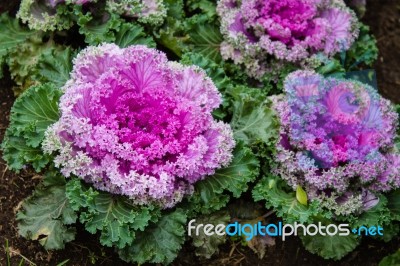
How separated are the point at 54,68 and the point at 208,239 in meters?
1.67

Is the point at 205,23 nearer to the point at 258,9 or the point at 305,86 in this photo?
the point at 258,9

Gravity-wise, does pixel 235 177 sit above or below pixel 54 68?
below

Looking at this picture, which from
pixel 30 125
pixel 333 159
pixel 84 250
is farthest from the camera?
pixel 333 159

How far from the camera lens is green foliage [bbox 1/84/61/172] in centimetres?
403

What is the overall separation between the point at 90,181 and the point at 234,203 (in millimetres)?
1221

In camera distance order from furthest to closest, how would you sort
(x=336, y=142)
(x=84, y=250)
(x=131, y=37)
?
(x=131, y=37), (x=336, y=142), (x=84, y=250)

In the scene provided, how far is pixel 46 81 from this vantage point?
4430 millimetres

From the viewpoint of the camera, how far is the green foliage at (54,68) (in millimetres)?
4441

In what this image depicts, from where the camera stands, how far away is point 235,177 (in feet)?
14.0

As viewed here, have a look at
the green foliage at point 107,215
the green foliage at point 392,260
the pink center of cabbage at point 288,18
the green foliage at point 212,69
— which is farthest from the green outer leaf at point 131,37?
the green foliage at point 392,260

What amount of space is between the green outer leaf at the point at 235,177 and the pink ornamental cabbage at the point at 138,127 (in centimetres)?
9

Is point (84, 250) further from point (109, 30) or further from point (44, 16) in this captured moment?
point (44, 16)

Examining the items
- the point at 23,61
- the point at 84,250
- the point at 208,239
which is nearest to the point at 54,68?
the point at 23,61

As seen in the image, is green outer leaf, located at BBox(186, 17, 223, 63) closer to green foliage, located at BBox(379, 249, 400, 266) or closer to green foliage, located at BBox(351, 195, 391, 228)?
green foliage, located at BBox(351, 195, 391, 228)
